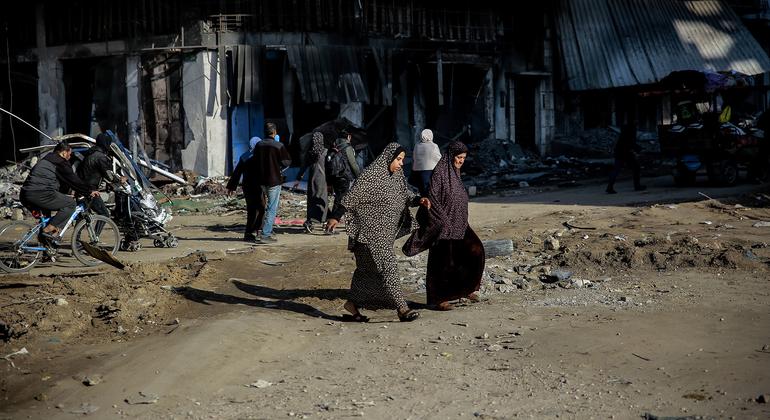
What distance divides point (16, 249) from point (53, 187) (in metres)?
0.81

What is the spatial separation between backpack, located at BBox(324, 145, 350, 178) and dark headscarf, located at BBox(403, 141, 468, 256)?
5030 millimetres

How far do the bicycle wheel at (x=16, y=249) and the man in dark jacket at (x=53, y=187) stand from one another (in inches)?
10.5

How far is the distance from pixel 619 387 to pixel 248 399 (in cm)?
240

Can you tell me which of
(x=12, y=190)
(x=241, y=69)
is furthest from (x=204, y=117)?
(x=12, y=190)

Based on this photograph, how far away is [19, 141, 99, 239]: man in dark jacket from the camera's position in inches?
415

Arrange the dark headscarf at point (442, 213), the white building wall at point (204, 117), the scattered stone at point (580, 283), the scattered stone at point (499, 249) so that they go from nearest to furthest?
the dark headscarf at point (442, 213) < the scattered stone at point (580, 283) < the scattered stone at point (499, 249) < the white building wall at point (204, 117)

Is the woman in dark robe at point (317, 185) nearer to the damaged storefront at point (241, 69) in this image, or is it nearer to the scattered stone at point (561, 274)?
the scattered stone at point (561, 274)

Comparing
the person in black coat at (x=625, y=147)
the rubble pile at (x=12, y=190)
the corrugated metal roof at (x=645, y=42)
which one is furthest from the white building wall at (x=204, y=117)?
the corrugated metal roof at (x=645, y=42)

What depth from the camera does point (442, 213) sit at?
27.0 feet

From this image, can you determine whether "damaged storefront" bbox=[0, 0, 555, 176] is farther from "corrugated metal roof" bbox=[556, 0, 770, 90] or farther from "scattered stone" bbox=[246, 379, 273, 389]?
"scattered stone" bbox=[246, 379, 273, 389]

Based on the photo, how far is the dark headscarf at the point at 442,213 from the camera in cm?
825

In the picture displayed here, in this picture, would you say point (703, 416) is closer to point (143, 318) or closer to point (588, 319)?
point (588, 319)

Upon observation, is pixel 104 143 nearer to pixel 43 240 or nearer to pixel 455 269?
pixel 43 240

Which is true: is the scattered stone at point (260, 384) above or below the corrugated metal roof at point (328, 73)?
below
